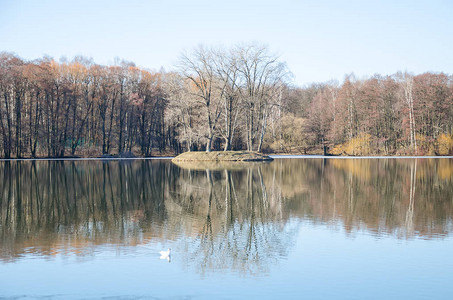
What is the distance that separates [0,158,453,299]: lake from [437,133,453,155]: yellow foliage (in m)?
46.0

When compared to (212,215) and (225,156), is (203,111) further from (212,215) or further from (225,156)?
(212,215)

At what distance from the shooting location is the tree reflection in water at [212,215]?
11.4 metres

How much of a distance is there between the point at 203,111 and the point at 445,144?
3438cm

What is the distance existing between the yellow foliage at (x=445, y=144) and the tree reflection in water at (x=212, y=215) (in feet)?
130

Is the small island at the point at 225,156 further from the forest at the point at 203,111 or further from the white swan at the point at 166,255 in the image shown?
the white swan at the point at 166,255

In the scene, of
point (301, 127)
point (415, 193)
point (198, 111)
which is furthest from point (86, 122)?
point (415, 193)

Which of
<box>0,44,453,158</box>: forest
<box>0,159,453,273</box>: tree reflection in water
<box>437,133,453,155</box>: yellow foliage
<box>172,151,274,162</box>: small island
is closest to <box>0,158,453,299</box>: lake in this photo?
<box>0,159,453,273</box>: tree reflection in water

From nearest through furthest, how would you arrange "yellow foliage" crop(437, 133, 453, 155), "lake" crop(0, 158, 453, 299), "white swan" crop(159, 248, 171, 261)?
1. "lake" crop(0, 158, 453, 299)
2. "white swan" crop(159, 248, 171, 261)
3. "yellow foliage" crop(437, 133, 453, 155)

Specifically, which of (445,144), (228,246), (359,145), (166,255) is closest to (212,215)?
(228,246)

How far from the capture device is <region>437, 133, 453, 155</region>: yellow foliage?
61938 millimetres

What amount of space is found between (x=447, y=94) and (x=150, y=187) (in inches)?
2108

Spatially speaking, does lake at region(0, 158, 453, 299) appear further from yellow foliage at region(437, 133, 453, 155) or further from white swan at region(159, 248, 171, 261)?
yellow foliage at region(437, 133, 453, 155)

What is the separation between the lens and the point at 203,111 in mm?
64250

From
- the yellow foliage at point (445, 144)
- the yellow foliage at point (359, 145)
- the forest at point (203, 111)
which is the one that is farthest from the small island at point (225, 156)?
the yellow foliage at point (445, 144)
